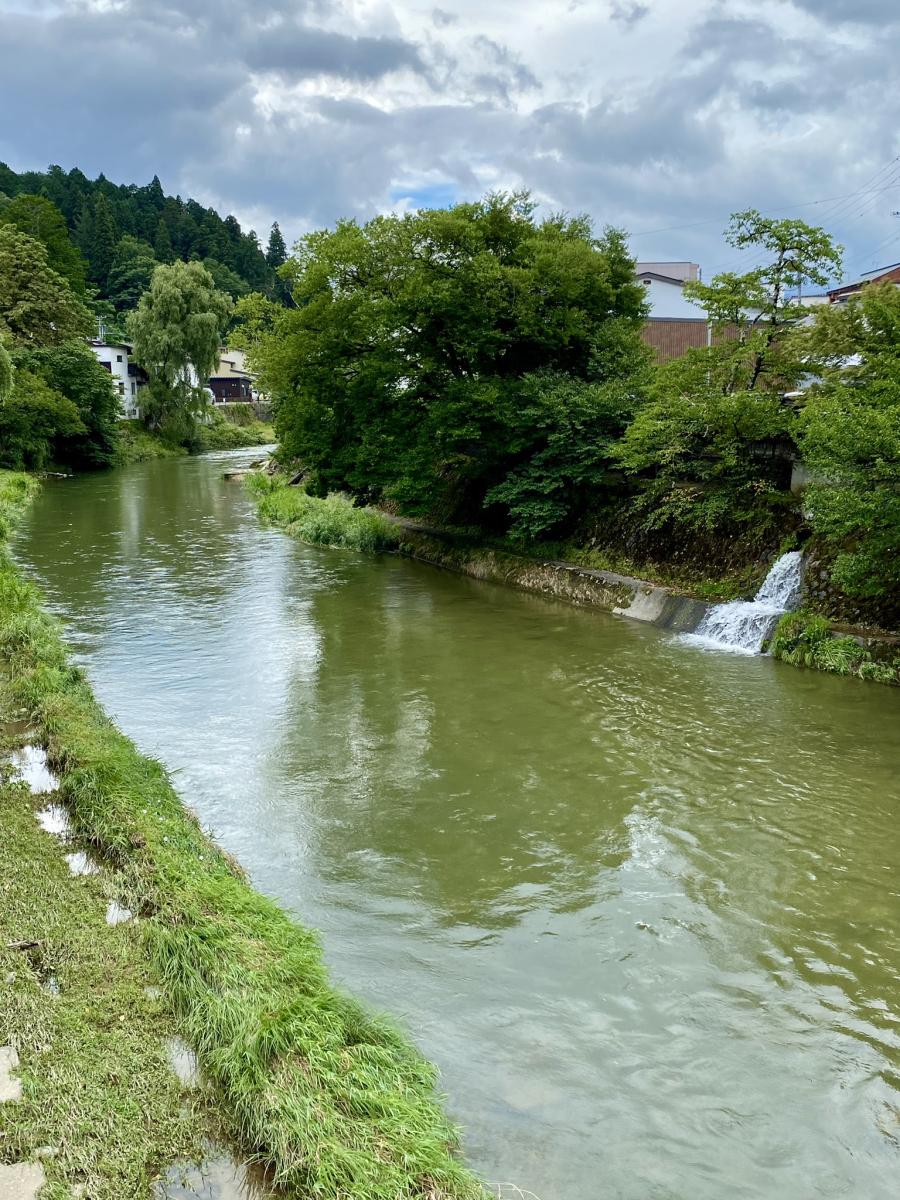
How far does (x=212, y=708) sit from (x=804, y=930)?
7454 millimetres

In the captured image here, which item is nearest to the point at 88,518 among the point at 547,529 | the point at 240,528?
the point at 240,528

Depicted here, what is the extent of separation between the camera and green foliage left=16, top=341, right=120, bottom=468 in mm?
42625

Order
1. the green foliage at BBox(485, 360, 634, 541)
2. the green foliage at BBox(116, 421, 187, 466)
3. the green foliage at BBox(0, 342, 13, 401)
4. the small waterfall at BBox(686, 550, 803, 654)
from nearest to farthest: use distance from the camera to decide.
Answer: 1. the small waterfall at BBox(686, 550, 803, 654)
2. the green foliage at BBox(485, 360, 634, 541)
3. the green foliage at BBox(0, 342, 13, 401)
4. the green foliage at BBox(116, 421, 187, 466)

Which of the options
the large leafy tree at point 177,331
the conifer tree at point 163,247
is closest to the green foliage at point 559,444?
the large leafy tree at point 177,331

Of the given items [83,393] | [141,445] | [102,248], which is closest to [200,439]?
[141,445]

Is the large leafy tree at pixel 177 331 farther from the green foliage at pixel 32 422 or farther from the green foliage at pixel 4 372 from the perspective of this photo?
the green foliage at pixel 4 372

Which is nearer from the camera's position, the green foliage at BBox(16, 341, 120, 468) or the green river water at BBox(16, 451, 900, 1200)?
the green river water at BBox(16, 451, 900, 1200)

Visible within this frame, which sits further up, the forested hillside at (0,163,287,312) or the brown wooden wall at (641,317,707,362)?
the forested hillside at (0,163,287,312)

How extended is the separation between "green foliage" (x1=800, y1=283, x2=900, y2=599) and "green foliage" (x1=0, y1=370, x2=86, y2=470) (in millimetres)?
34709

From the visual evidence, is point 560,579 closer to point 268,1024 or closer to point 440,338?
point 440,338

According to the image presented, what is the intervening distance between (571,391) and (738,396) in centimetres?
483

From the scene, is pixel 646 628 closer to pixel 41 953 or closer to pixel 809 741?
pixel 809 741

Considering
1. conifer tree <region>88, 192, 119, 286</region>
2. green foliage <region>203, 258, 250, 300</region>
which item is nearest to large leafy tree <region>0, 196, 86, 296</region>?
conifer tree <region>88, 192, 119, 286</region>

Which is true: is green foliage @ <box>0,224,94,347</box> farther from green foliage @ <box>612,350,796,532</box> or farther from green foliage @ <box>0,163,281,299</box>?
green foliage @ <box>0,163,281,299</box>
